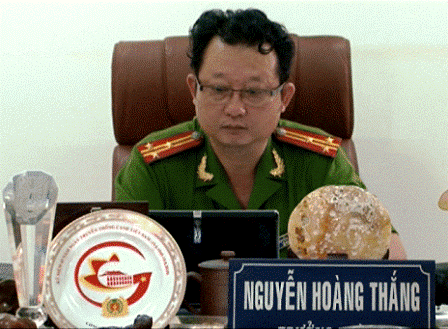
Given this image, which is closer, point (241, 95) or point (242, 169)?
point (241, 95)

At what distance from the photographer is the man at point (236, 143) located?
5.29ft

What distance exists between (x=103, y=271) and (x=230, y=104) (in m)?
0.73

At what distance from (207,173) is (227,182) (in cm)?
5

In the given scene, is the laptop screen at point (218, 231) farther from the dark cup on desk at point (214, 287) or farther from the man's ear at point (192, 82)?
the man's ear at point (192, 82)

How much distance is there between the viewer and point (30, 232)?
2.92 ft

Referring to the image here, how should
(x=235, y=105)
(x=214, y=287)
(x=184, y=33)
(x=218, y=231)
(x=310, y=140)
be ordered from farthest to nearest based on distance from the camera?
1. (x=184, y=33)
2. (x=310, y=140)
3. (x=235, y=105)
4. (x=218, y=231)
5. (x=214, y=287)

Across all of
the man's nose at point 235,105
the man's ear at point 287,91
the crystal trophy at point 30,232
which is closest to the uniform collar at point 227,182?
the man's ear at point 287,91

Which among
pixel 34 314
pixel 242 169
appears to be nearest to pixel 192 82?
pixel 242 169

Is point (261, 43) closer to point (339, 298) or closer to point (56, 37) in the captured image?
point (339, 298)

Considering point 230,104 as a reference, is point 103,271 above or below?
below

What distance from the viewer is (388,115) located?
2.47m

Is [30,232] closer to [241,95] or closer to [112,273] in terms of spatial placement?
[112,273]

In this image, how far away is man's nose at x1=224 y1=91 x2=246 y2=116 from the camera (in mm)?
1586

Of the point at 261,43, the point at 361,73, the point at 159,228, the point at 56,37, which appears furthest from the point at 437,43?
the point at 159,228
